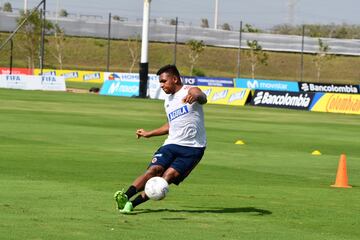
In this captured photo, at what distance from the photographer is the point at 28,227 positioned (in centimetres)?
1128

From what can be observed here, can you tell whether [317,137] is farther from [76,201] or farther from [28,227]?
[28,227]

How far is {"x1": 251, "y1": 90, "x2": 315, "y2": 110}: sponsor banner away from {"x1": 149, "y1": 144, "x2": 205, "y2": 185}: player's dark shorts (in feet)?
136

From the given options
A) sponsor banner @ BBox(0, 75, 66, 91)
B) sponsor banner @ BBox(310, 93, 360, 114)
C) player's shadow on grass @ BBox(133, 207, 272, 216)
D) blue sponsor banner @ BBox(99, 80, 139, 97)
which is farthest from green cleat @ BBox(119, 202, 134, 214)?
sponsor banner @ BBox(0, 75, 66, 91)

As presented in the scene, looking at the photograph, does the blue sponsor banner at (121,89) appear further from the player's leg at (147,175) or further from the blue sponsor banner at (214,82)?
the player's leg at (147,175)

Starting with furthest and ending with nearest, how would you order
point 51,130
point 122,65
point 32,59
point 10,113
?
point 122,65, point 32,59, point 10,113, point 51,130

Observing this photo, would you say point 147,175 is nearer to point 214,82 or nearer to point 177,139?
point 177,139

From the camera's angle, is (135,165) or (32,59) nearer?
(135,165)

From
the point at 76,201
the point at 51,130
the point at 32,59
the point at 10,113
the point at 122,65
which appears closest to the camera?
the point at 76,201

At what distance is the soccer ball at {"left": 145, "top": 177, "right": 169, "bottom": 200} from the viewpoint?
12430 mm

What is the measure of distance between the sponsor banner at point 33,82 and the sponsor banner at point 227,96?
1185 cm

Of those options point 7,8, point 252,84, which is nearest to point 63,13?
point 7,8

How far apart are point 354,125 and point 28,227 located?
31387 mm

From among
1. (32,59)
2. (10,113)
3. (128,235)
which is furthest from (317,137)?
(32,59)

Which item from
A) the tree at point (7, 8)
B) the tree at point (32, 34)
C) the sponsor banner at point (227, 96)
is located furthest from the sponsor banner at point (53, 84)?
the tree at point (7, 8)
